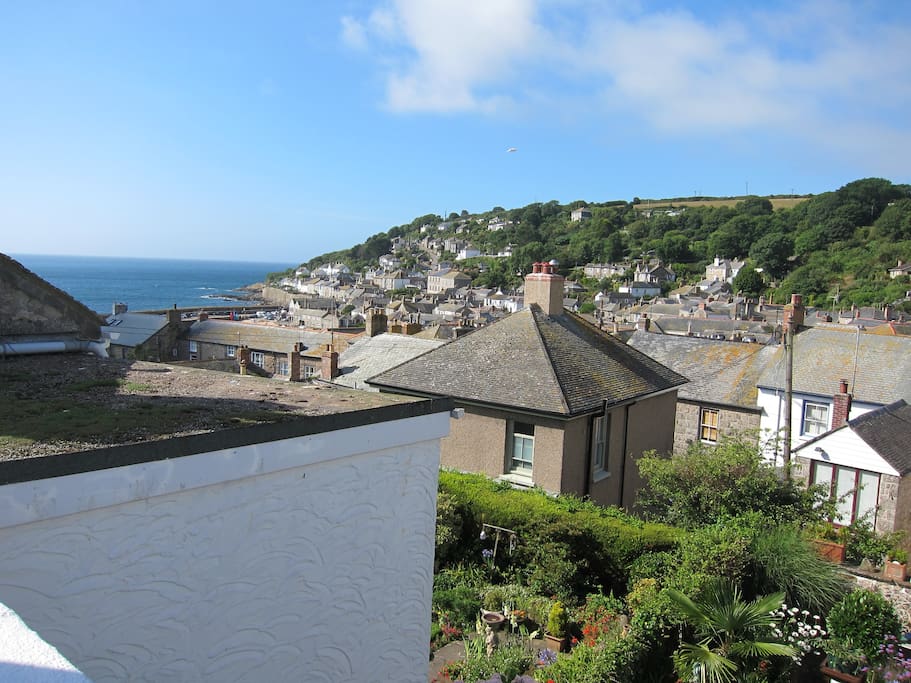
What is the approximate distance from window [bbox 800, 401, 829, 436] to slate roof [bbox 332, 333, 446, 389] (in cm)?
1478

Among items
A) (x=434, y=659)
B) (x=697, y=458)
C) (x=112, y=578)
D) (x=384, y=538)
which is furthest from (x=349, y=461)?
(x=697, y=458)

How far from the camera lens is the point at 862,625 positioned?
30.4 ft

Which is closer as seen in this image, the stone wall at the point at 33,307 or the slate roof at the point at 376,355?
the stone wall at the point at 33,307

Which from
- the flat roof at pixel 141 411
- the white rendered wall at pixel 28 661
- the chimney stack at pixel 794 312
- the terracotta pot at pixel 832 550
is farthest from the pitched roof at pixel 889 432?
the white rendered wall at pixel 28 661

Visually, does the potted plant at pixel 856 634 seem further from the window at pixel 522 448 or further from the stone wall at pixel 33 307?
the stone wall at pixel 33 307

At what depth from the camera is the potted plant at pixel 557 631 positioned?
10438 millimetres

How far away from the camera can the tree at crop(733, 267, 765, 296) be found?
13038 centimetres

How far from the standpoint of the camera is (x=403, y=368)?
17812 mm

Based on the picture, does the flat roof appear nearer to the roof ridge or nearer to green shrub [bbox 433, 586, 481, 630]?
green shrub [bbox 433, 586, 481, 630]

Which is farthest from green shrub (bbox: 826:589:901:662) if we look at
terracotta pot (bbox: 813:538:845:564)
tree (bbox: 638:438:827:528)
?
tree (bbox: 638:438:827:528)

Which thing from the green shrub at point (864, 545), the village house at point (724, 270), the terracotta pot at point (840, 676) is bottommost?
the green shrub at point (864, 545)

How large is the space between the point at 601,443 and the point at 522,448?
2281 millimetres

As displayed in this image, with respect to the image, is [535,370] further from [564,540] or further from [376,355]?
[376,355]

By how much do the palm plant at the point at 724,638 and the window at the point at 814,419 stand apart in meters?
18.8
